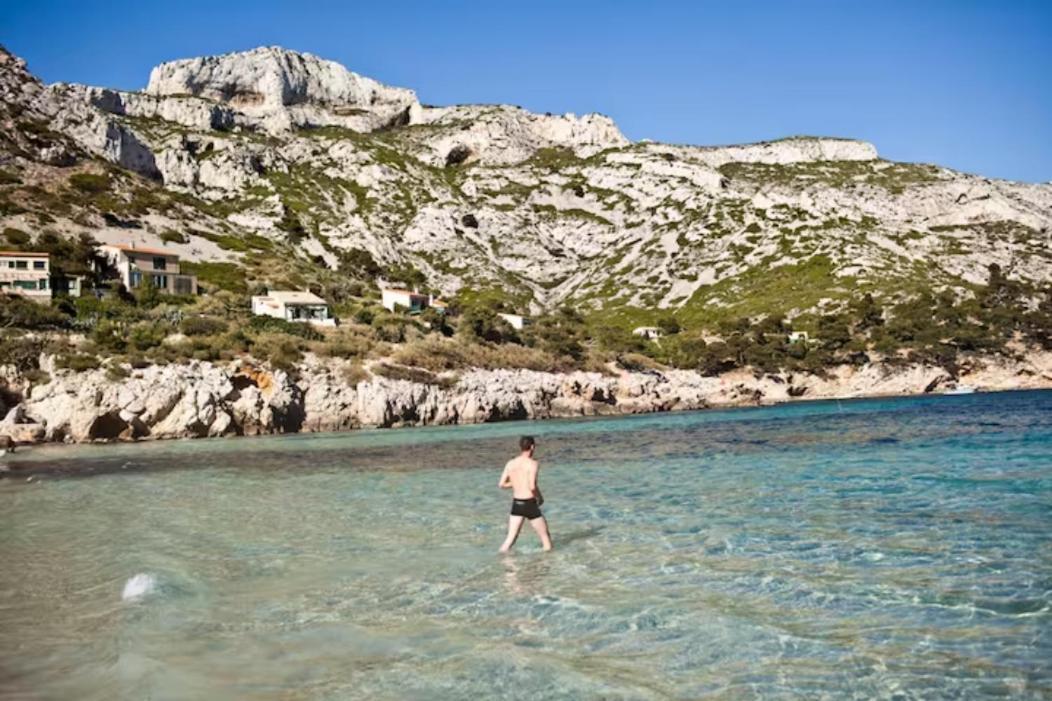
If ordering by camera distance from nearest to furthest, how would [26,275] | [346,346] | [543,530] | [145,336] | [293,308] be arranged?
[543,530]
[145,336]
[346,346]
[26,275]
[293,308]

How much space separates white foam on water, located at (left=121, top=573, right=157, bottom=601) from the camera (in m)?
10.4

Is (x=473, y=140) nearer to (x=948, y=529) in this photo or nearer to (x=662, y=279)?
(x=662, y=279)

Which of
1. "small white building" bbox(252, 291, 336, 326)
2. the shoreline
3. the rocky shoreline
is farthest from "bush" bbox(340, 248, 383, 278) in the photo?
the shoreline

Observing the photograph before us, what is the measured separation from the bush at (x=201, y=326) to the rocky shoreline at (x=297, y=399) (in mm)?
6324

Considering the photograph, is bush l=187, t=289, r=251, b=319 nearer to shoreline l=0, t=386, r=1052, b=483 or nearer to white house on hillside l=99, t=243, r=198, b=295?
white house on hillside l=99, t=243, r=198, b=295

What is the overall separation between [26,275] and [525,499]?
203 ft

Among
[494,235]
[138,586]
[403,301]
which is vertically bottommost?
[138,586]

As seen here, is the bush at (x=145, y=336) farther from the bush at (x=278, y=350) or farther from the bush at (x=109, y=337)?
the bush at (x=278, y=350)

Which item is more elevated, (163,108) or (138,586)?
(163,108)

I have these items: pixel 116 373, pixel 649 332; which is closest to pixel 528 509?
pixel 116 373

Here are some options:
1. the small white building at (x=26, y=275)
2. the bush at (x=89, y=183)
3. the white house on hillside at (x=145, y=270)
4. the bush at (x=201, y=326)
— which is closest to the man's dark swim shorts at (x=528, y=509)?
the bush at (x=201, y=326)

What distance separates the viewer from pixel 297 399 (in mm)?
50531

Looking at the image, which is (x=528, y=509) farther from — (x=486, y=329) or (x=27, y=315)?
(x=486, y=329)

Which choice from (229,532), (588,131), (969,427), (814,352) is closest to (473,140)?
(588,131)
